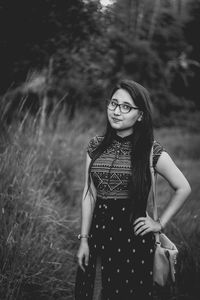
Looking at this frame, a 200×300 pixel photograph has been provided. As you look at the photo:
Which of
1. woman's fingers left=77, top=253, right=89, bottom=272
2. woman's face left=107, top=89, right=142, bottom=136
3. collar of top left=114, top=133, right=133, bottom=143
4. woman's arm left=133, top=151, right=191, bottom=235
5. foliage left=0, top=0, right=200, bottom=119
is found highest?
foliage left=0, top=0, right=200, bottom=119

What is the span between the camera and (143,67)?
873cm

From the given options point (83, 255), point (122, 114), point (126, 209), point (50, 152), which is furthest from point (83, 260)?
point (50, 152)

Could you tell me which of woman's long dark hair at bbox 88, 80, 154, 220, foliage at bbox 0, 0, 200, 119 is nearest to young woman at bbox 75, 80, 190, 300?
woman's long dark hair at bbox 88, 80, 154, 220

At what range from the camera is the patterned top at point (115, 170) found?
2041mm

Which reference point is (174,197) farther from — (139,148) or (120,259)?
(120,259)

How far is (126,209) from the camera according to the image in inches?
80.2

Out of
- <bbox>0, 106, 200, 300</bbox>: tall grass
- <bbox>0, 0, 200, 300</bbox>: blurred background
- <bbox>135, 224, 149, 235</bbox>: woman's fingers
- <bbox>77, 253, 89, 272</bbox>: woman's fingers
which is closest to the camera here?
<bbox>135, 224, 149, 235</bbox>: woman's fingers

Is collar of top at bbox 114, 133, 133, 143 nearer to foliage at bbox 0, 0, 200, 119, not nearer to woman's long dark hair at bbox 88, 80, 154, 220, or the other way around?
woman's long dark hair at bbox 88, 80, 154, 220

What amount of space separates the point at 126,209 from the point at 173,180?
1.08 ft

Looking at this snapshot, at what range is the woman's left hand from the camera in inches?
78.5

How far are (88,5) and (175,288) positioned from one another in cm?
307

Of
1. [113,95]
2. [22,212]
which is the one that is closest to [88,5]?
[113,95]

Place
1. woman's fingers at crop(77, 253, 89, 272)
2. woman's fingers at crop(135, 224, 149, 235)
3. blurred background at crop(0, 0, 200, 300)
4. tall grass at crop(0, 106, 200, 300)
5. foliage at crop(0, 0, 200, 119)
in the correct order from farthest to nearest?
foliage at crop(0, 0, 200, 119)
blurred background at crop(0, 0, 200, 300)
tall grass at crop(0, 106, 200, 300)
woman's fingers at crop(77, 253, 89, 272)
woman's fingers at crop(135, 224, 149, 235)

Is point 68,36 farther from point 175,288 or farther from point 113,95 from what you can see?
point 175,288
